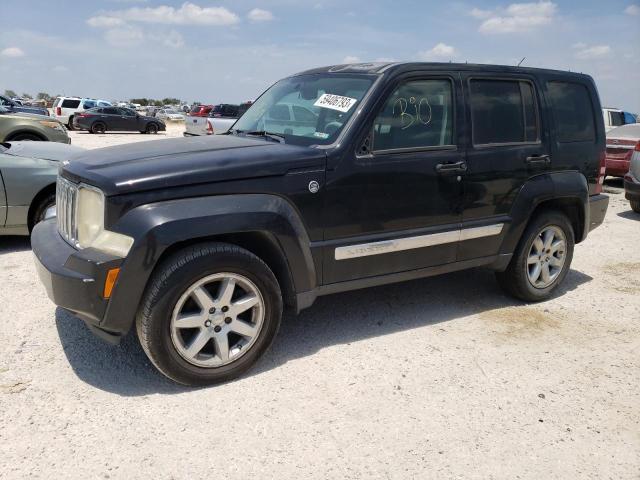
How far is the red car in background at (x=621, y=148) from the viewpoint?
37.6 feet

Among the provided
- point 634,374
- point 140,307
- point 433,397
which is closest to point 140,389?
point 140,307

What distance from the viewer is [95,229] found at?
3.07 meters

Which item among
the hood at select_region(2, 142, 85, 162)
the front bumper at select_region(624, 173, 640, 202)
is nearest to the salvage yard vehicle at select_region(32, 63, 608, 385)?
the hood at select_region(2, 142, 85, 162)

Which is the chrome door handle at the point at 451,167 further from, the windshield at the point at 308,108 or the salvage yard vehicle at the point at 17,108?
the salvage yard vehicle at the point at 17,108

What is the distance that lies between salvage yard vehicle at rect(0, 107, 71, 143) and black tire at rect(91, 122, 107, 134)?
668 inches

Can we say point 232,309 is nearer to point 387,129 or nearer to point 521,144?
point 387,129

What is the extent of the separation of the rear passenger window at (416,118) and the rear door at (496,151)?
0.68 ft

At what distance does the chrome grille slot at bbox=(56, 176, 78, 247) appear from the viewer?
3287 millimetres

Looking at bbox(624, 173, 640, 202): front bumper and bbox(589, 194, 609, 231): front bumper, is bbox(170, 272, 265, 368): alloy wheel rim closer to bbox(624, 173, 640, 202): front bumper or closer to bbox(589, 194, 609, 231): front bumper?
bbox(589, 194, 609, 231): front bumper

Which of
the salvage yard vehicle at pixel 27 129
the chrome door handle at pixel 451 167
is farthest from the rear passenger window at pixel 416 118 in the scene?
the salvage yard vehicle at pixel 27 129

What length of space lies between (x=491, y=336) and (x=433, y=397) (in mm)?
1084

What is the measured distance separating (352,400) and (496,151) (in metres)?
2.23

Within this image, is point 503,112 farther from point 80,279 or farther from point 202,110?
point 202,110

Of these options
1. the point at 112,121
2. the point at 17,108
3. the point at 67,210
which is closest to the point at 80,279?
the point at 67,210
